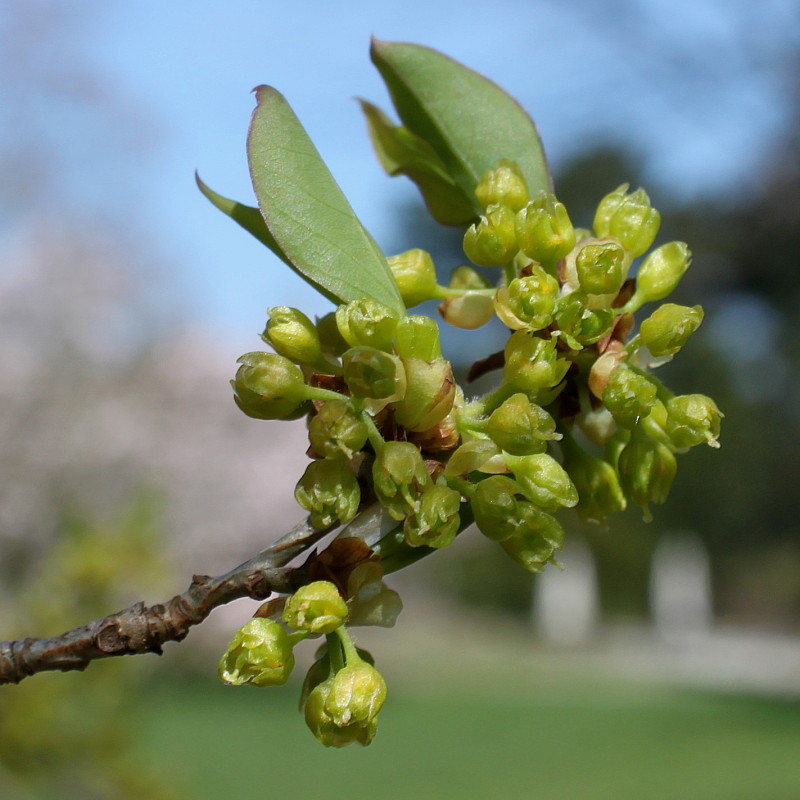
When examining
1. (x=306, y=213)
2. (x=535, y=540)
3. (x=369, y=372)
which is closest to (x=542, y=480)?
(x=535, y=540)

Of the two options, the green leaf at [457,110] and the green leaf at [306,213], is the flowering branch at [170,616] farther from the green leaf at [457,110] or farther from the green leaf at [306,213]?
the green leaf at [457,110]

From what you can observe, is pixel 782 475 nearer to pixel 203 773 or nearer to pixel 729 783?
pixel 729 783

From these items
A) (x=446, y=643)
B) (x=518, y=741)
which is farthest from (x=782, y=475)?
(x=518, y=741)

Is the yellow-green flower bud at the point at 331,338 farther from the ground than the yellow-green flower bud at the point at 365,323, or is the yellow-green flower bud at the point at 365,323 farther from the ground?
the yellow-green flower bud at the point at 331,338

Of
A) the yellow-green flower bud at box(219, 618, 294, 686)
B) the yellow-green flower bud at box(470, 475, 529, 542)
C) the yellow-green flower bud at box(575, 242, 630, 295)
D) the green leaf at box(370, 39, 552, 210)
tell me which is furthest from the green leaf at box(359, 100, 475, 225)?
the yellow-green flower bud at box(219, 618, 294, 686)

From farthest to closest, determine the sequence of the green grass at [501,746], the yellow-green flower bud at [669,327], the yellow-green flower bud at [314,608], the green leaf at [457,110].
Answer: the green grass at [501,746] < the green leaf at [457,110] < the yellow-green flower bud at [669,327] < the yellow-green flower bud at [314,608]

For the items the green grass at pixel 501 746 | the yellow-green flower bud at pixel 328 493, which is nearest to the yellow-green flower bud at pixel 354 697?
the yellow-green flower bud at pixel 328 493

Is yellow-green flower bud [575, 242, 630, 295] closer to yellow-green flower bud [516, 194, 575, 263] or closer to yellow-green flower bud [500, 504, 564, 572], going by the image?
yellow-green flower bud [516, 194, 575, 263]

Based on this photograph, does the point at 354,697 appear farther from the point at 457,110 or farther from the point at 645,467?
the point at 457,110

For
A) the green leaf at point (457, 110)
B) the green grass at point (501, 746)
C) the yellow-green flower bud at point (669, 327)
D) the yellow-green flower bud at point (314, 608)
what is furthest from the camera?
the green grass at point (501, 746)
